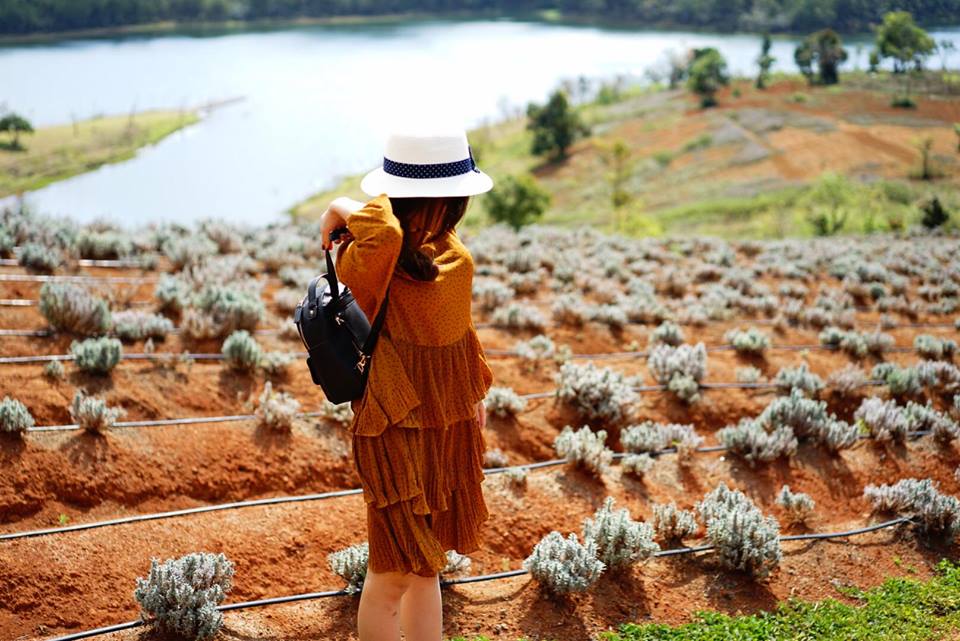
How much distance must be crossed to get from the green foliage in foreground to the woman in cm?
163

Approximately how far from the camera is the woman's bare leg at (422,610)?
3.21m

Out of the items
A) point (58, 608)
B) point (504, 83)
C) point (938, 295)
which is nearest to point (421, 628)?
point (58, 608)

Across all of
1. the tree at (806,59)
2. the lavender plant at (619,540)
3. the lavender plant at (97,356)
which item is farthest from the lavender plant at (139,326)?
the tree at (806,59)

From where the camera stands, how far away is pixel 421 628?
325cm

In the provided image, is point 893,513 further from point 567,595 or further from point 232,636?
point 232,636

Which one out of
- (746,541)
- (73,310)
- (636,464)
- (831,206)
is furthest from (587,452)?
(831,206)

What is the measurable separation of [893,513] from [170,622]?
16.3 feet

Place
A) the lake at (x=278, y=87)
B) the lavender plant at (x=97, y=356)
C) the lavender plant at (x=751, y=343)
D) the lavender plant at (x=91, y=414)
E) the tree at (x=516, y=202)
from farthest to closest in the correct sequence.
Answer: the lake at (x=278, y=87), the tree at (x=516, y=202), the lavender plant at (x=751, y=343), the lavender plant at (x=97, y=356), the lavender plant at (x=91, y=414)

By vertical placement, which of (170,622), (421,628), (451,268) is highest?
(451,268)


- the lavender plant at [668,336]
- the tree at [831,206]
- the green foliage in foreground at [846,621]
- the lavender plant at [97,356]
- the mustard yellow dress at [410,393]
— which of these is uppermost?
the mustard yellow dress at [410,393]

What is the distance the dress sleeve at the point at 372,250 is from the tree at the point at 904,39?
43.0m

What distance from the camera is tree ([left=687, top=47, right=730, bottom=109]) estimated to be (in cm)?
8331

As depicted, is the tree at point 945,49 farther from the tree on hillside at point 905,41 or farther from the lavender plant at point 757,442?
the lavender plant at point 757,442

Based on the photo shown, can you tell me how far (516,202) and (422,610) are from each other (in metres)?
47.8
